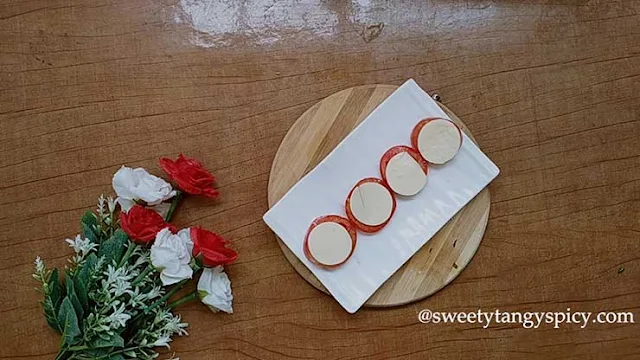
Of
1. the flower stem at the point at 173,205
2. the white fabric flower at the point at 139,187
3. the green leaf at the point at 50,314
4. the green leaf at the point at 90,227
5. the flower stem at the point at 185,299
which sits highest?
the white fabric flower at the point at 139,187

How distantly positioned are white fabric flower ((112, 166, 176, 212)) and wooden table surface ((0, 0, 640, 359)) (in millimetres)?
66

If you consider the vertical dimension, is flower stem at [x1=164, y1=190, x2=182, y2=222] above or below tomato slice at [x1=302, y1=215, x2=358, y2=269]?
above

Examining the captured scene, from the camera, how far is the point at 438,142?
3.66ft

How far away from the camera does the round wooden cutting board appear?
112 cm

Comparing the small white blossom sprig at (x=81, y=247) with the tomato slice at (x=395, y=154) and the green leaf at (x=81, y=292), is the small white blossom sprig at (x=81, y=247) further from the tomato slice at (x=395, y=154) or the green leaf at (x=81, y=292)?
the tomato slice at (x=395, y=154)

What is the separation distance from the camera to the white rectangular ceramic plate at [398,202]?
1102 millimetres

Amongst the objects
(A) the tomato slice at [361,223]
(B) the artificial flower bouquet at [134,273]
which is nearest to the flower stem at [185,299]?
(B) the artificial flower bouquet at [134,273]

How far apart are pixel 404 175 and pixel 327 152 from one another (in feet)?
0.44

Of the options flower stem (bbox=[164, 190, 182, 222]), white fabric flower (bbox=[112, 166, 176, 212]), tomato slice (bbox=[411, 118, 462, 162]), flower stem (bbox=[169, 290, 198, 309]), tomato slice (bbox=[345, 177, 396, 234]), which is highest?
white fabric flower (bbox=[112, 166, 176, 212])

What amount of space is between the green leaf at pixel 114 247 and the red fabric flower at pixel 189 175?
12 cm

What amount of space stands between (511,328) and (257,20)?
2.22 ft

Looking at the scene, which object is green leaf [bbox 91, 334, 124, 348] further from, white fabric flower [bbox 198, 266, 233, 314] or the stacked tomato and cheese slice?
the stacked tomato and cheese slice

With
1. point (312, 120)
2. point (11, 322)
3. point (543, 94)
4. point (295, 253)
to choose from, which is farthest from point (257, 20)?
point (11, 322)

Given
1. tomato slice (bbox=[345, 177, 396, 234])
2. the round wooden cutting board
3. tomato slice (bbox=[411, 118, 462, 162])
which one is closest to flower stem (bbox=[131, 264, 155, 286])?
the round wooden cutting board
